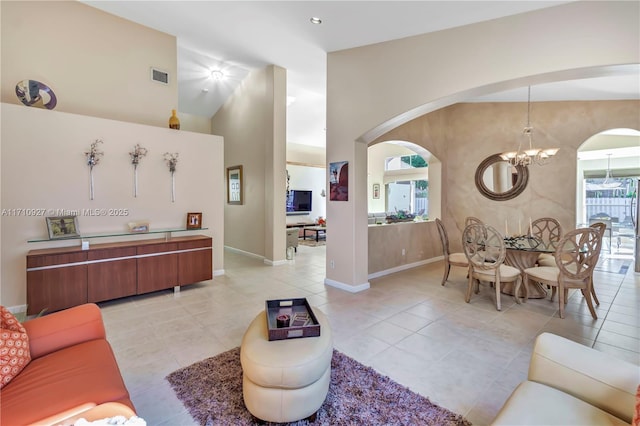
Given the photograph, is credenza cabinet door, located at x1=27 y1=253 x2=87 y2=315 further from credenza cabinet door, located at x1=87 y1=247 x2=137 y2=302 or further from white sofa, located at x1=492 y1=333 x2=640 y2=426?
white sofa, located at x1=492 y1=333 x2=640 y2=426

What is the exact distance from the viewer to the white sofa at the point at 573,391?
126 cm

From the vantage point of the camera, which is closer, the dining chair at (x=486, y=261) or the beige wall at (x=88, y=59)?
the dining chair at (x=486, y=261)

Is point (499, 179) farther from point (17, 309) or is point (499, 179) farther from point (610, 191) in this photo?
point (17, 309)

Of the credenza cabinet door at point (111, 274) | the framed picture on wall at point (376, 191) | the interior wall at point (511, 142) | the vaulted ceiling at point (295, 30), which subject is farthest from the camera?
the framed picture on wall at point (376, 191)

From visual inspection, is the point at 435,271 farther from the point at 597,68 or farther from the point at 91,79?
the point at 91,79

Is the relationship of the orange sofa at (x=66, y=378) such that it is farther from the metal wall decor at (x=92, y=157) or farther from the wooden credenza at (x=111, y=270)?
the metal wall decor at (x=92, y=157)

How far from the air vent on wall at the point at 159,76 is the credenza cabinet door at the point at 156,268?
3021 mm

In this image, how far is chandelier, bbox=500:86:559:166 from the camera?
461cm

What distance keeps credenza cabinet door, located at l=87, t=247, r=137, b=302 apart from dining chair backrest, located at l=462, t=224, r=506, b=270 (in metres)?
4.67

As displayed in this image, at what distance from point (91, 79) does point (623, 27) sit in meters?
6.51

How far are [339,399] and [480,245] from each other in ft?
10.6

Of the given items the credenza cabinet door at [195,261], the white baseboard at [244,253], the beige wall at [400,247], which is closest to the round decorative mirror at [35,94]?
the credenza cabinet door at [195,261]

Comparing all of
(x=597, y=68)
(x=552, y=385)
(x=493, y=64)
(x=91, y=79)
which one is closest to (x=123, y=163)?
(x=91, y=79)

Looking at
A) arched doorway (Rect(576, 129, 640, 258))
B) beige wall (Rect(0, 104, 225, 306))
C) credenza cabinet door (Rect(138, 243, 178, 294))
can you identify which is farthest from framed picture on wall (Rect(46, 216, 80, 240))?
arched doorway (Rect(576, 129, 640, 258))
